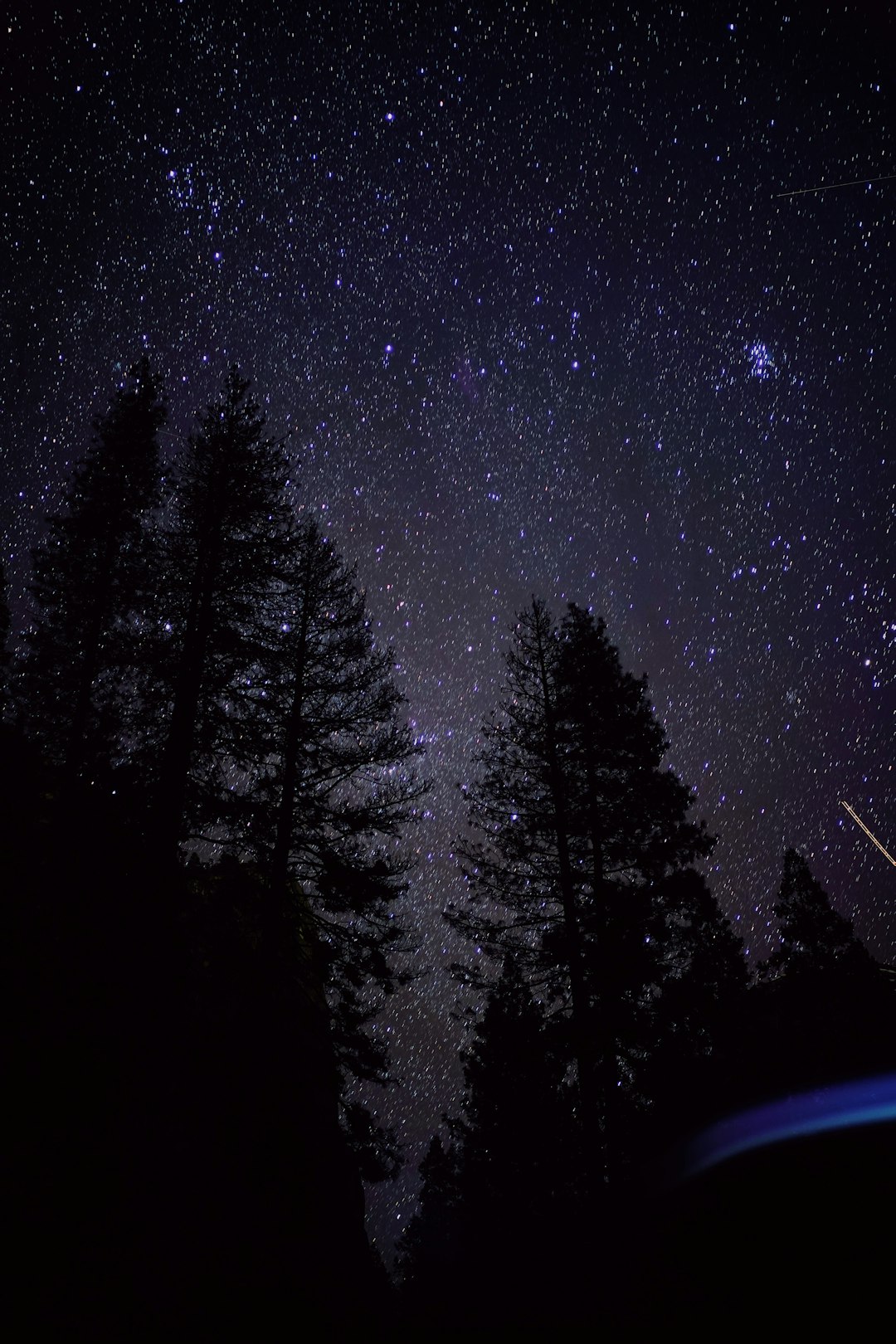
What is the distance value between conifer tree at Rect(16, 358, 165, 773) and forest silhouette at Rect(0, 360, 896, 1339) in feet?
0.26

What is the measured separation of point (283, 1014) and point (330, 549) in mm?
9434

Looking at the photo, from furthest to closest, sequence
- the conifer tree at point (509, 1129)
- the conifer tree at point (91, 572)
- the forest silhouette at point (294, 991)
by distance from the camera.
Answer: the conifer tree at point (509, 1129), the conifer tree at point (91, 572), the forest silhouette at point (294, 991)

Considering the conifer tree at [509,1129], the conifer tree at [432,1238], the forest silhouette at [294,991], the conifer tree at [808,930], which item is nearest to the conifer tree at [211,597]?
the forest silhouette at [294,991]

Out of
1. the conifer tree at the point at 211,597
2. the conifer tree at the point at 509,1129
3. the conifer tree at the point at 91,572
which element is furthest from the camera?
the conifer tree at the point at 509,1129

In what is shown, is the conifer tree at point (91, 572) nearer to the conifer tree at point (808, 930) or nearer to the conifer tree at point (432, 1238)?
the conifer tree at point (432, 1238)

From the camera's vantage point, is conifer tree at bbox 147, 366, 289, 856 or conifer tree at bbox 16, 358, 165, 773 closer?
conifer tree at bbox 147, 366, 289, 856

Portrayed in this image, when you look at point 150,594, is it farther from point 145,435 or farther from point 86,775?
point 145,435

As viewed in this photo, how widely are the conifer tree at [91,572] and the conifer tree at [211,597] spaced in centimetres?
297

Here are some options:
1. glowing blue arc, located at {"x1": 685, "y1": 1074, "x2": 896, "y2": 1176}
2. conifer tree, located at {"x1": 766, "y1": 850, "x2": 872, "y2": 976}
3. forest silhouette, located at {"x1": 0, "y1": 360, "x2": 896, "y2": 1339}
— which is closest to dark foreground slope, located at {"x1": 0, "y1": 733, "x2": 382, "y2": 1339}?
forest silhouette, located at {"x1": 0, "y1": 360, "x2": 896, "y2": 1339}

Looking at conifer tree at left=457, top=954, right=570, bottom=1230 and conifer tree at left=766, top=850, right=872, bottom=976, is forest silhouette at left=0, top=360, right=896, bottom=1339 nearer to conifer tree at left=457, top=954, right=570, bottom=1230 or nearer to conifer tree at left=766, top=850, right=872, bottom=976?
conifer tree at left=457, top=954, right=570, bottom=1230

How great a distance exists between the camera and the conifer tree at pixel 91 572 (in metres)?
13.8

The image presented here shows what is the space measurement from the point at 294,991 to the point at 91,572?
11298 millimetres

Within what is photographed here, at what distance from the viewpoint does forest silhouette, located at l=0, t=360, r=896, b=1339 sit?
429 cm

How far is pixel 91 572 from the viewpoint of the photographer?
1427cm
